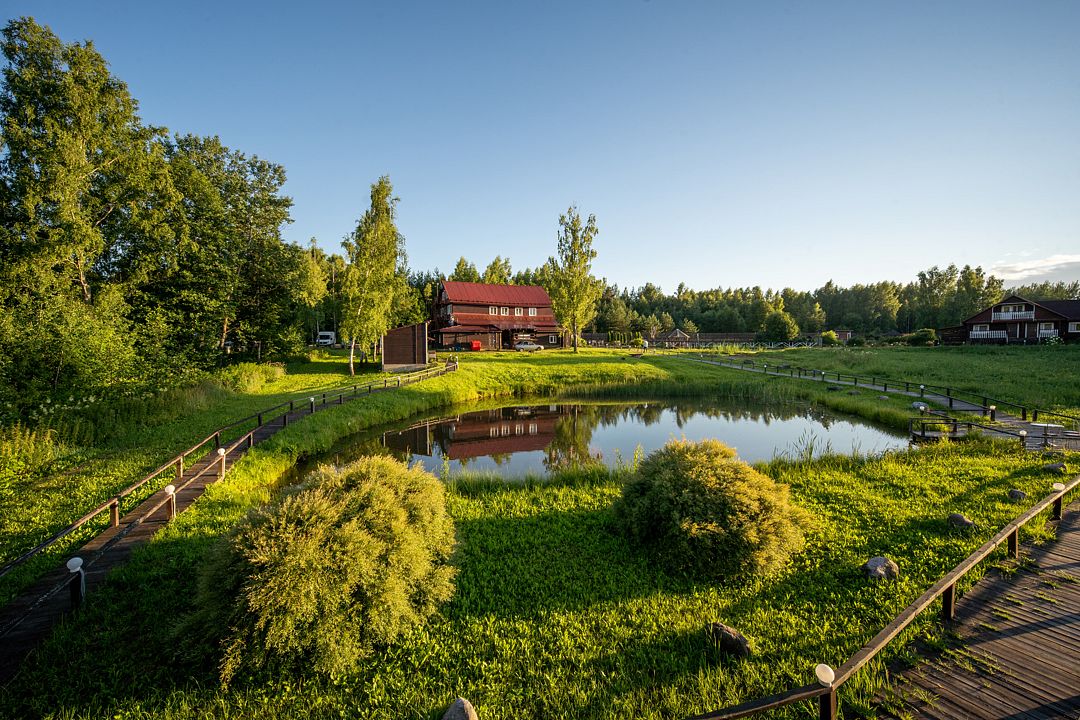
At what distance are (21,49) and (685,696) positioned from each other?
109ft

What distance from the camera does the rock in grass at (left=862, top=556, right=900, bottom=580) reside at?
5.96 metres

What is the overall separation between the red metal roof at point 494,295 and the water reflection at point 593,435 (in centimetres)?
2959

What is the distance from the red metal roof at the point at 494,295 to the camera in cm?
5241

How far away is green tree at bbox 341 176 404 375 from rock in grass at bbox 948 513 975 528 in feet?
89.5

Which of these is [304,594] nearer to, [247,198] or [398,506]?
[398,506]

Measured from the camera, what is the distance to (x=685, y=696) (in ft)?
13.5

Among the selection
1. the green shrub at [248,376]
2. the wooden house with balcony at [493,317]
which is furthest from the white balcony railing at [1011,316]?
the green shrub at [248,376]

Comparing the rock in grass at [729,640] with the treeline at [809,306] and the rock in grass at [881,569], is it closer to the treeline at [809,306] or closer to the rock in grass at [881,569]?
the rock in grass at [881,569]

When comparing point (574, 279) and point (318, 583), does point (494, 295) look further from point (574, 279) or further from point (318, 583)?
point (318, 583)

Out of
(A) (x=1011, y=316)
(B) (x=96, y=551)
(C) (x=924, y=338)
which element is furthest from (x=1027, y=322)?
(B) (x=96, y=551)

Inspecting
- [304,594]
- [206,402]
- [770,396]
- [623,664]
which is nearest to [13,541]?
[304,594]

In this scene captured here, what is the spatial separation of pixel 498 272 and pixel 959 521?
3105 inches

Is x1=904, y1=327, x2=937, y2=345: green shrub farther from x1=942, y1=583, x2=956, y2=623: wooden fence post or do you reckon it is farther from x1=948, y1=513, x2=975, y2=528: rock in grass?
x1=942, y1=583, x2=956, y2=623: wooden fence post

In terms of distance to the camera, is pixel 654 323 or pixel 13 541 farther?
pixel 654 323
